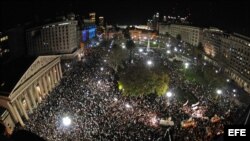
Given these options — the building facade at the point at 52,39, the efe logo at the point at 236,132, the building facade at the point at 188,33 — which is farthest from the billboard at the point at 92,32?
the efe logo at the point at 236,132

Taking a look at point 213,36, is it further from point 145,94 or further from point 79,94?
point 79,94

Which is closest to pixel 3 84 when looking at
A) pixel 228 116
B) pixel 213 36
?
pixel 228 116

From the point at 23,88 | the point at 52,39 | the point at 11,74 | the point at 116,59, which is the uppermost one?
the point at 11,74

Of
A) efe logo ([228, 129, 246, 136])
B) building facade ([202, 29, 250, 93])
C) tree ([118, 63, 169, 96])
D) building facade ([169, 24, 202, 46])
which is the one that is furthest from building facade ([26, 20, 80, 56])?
efe logo ([228, 129, 246, 136])

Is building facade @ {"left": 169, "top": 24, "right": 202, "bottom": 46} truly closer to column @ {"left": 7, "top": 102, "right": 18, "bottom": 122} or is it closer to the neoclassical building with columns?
the neoclassical building with columns

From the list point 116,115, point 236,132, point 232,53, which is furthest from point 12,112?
point 232,53

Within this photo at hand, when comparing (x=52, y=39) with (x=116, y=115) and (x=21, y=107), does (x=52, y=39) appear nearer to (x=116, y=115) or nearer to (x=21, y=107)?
(x=21, y=107)
